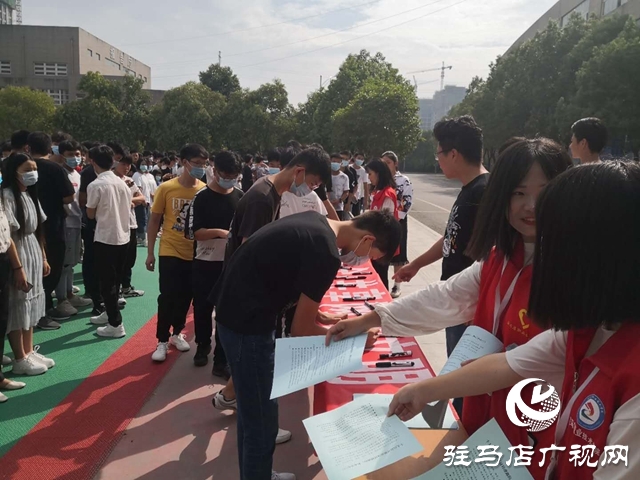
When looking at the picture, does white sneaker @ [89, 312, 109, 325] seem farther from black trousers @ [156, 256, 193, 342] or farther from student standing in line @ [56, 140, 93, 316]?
black trousers @ [156, 256, 193, 342]

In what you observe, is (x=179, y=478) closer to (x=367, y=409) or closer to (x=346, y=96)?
(x=367, y=409)

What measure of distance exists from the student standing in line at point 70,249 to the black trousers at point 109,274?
0.87m

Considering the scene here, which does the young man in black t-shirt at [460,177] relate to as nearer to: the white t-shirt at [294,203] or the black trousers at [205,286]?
the black trousers at [205,286]

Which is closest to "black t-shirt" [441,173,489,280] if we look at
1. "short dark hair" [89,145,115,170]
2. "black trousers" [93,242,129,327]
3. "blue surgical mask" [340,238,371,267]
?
"blue surgical mask" [340,238,371,267]

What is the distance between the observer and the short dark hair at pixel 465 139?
8.23ft

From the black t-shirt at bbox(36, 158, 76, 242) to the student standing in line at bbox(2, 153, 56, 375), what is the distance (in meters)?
0.80

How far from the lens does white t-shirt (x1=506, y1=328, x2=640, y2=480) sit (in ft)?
2.62

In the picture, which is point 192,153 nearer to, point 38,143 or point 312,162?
point 312,162

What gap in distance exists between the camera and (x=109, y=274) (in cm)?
415

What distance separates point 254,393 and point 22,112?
3049cm

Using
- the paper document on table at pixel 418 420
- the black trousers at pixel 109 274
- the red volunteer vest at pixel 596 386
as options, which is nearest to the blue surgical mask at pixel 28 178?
the black trousers at pixel 109 274

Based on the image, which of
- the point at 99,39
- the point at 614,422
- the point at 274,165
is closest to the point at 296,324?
the point at 614,422

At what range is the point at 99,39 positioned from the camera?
146 feet

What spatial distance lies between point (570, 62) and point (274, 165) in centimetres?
2105
